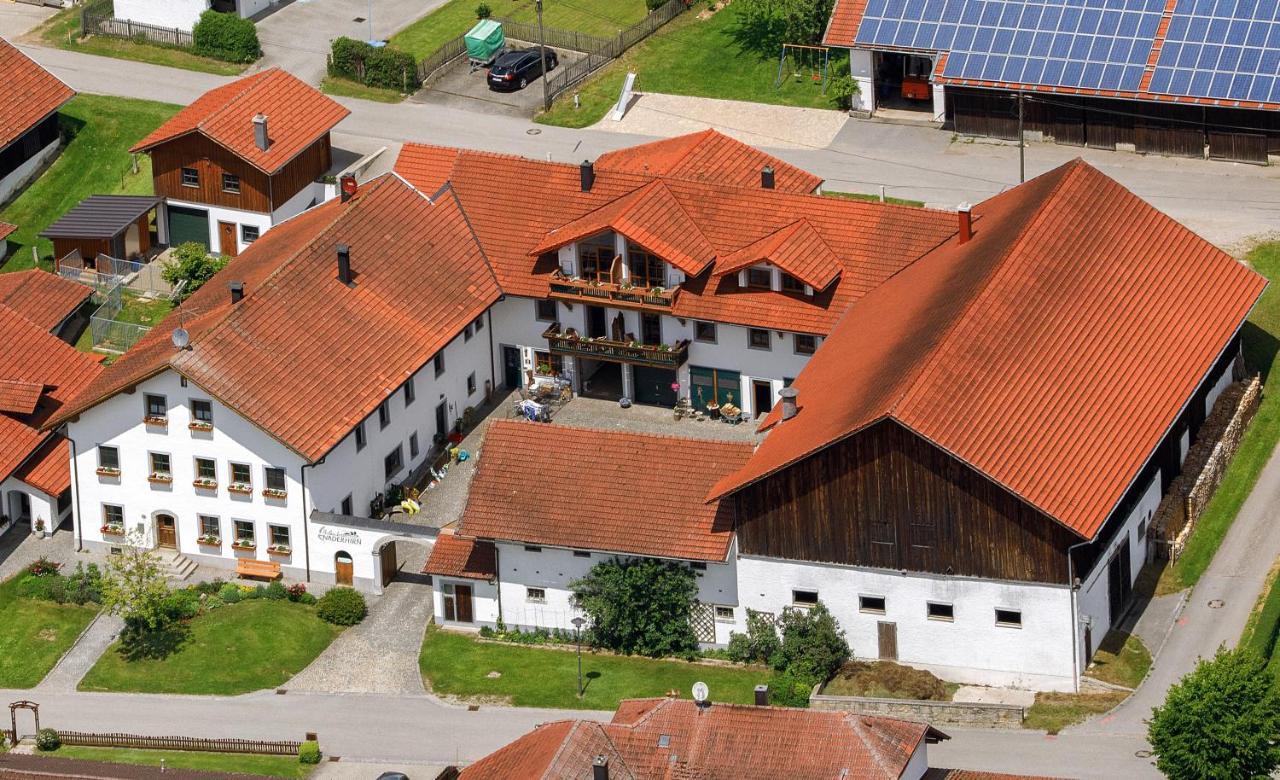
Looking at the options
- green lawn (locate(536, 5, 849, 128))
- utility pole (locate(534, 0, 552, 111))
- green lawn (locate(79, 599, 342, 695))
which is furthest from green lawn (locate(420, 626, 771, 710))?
utility pole (locate(534, 0, 552, 111))

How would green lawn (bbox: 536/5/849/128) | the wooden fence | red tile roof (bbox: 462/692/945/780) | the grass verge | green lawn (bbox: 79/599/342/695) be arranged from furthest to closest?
1. the grass verge
2. green lawn (bbox: 536/5/849/128)
3. green lawn (bbox: 79/599/342/695)
4. the wooden fence
5. red tile roof (bbox: 462/692/945/780)

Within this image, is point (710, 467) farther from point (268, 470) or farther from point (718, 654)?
point (268, 470)

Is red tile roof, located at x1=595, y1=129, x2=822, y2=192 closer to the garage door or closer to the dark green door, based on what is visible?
the dark green door

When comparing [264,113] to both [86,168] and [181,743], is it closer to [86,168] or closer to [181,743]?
[86,168]

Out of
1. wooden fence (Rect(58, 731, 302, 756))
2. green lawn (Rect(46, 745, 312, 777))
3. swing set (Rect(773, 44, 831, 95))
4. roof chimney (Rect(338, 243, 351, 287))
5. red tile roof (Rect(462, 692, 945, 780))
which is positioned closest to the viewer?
red tile roof (Rect(462, 692, 945, 780))

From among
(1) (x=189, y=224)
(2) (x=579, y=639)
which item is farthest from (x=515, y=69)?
(2) (x=579, y=639)

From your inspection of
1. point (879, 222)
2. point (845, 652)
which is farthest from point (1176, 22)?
point (845, 652)

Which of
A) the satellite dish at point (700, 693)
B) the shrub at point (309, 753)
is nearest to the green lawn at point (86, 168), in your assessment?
the shrub at point (309, 753)

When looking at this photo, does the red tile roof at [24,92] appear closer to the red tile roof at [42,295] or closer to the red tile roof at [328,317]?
the red tile roof at [42,295]
